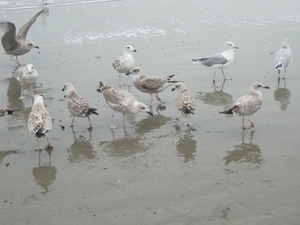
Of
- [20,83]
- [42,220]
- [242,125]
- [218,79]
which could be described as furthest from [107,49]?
[42,220]

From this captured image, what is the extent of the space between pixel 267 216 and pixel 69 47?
9.25m

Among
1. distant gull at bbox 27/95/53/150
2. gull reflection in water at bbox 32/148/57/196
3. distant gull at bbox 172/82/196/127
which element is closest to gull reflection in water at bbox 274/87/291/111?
distant gull at bbox 172/82/196/127

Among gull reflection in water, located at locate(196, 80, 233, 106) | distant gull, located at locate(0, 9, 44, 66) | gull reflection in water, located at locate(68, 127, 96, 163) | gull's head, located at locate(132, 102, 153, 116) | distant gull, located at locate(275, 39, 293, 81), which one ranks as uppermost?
distant gull, located at locate(0, 9, 44, 66)

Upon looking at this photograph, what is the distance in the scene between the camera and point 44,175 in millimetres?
6023

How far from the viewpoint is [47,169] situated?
6188mm

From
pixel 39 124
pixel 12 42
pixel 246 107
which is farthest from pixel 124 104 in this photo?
pixel 12 42

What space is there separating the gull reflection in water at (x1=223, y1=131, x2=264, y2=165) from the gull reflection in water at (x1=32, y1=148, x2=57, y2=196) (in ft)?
8.03

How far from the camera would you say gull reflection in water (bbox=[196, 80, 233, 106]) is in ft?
28.4

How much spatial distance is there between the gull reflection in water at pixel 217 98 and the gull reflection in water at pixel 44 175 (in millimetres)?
3691

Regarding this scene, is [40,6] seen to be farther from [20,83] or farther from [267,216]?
[267,216]

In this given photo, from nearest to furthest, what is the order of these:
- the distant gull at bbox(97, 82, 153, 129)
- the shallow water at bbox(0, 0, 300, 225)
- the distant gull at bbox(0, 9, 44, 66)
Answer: the shallow water at bbox(0, 0, 300, 225), the distant gull at bbox(97, 82, 153, 129), the distant gull at bbox(0, 9, 44, 66)

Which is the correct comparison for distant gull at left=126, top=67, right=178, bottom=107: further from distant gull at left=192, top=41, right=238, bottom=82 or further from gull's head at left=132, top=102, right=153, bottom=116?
distant gull at left=192, top=41, right=238, bottom=82

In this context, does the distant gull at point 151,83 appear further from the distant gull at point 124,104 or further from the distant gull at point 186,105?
the distant gull at point 186,105

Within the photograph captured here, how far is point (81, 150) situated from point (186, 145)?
1.65m
